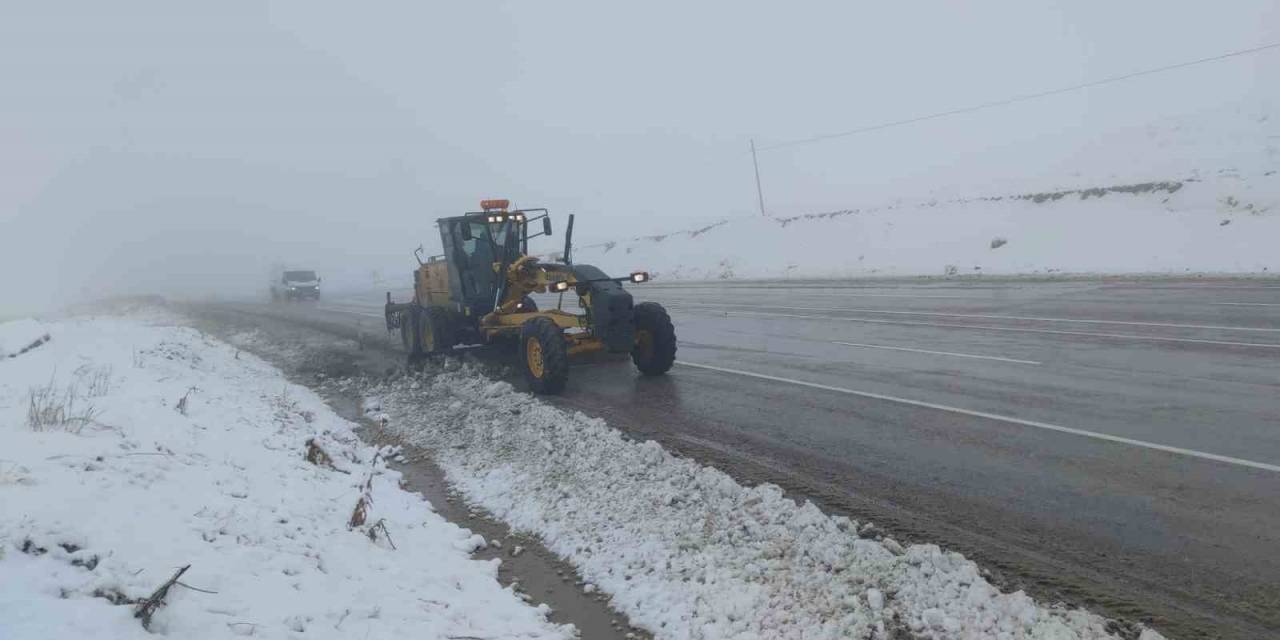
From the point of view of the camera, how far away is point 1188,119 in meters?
44.5

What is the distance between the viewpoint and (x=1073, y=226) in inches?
1135

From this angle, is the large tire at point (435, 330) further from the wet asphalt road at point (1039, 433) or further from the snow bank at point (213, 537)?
the snow bank at point (213, 537)

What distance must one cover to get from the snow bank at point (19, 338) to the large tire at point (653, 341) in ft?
38.0

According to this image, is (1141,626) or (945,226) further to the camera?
(945,226)

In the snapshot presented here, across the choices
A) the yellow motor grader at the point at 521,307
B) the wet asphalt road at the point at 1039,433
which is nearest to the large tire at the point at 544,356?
the yellow motor grader at the point at 521,307

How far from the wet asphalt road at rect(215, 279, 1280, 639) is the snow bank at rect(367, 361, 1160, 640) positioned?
0.36 meters

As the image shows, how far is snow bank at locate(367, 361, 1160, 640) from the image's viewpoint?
409 cm

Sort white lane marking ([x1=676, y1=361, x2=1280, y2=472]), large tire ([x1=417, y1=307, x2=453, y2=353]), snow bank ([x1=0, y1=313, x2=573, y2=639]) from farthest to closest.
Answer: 1. large tire ([x1=417, y1=307, x2=453, y2=353])
2. white lane marking ([x1=676, y1=361, x2=1280, y2=472])
3. snow bank ([x1=0, y1=313, x2=573, y2=639])

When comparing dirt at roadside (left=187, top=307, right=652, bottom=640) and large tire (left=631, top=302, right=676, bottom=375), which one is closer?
dirt at roadside (left=187, top=307, right=652, bottom=640)

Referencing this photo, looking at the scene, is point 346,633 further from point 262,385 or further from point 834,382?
point 262,385

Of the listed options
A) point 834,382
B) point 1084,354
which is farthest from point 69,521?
point 1084,354

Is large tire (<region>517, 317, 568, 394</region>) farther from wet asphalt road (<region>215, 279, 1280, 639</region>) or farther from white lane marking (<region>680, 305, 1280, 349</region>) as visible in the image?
white lane marking (<region>680, 305, 1280, 349</region>)

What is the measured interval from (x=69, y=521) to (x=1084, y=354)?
444 inches

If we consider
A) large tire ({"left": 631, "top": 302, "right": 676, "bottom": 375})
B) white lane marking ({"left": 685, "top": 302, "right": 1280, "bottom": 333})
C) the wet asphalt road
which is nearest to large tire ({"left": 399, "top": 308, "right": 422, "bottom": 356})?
the wet asphalt road
